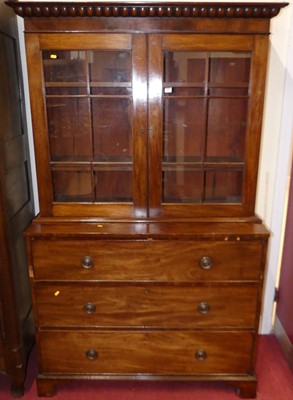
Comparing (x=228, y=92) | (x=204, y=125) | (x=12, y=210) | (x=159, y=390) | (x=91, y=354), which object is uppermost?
(x=228, y=92)

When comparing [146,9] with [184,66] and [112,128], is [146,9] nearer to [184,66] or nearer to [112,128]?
[184,66]

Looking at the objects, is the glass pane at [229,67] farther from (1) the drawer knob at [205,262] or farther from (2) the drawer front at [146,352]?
(2) the drawer front at [146,352]

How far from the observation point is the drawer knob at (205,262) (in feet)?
5.30

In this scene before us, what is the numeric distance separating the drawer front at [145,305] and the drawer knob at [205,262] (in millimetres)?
101

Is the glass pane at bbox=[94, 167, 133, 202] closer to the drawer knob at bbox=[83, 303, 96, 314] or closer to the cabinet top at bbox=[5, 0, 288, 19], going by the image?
the drawer knob at bbox=[83, 303, 96, 314]

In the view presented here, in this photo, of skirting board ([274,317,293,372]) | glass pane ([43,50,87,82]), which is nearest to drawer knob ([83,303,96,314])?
glass pane ([43,50,87,82])

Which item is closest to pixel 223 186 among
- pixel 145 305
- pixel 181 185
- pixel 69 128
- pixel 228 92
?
pixel 181 185

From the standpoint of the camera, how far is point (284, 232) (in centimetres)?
212

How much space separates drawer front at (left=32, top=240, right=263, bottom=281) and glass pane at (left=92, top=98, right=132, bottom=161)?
0.43m

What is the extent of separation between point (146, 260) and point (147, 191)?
0.32 m

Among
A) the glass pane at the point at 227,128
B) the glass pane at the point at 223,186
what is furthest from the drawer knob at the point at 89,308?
the glass pane at the point at 227,128

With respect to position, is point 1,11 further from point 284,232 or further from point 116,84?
point 284,232

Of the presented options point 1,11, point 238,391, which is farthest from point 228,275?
point 1,11

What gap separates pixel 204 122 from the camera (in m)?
1.66
